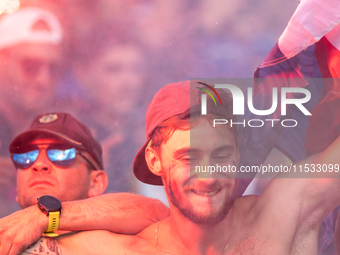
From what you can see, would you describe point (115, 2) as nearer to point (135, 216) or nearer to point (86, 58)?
point (86, 58)

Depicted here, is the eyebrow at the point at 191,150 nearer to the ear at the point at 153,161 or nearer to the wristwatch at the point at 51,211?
the ear at the point at 153,161

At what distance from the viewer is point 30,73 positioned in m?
2.05

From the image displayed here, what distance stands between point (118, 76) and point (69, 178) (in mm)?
624

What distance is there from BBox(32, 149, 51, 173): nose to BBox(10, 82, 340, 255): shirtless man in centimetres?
50

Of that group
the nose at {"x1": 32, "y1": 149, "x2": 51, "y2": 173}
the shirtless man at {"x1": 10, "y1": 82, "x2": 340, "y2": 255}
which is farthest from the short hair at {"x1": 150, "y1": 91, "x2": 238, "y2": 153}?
the nose at {"x1": 32, "y1": 149, "x2": 51, "y2": 173}

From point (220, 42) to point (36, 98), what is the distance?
111cm

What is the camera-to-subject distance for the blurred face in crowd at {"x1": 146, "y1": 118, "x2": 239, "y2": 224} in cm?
127

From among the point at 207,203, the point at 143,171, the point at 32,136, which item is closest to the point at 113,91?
the point at 32,136

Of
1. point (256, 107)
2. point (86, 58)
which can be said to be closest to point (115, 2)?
point (86, 58)

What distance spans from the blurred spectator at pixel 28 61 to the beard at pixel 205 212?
1.13 metres

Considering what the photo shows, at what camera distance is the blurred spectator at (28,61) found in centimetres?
204

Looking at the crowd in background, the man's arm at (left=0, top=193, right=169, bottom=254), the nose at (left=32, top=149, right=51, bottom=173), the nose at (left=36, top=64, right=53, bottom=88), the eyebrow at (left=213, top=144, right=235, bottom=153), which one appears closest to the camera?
the man's arm at (left=0, top=193, right=169, bottom=254)

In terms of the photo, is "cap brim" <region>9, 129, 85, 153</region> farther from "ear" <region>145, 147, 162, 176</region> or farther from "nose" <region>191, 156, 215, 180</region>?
"nose" <region>191, 156, 215, 180</region>

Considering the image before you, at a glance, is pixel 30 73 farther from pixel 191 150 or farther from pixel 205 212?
pixel 205 212
